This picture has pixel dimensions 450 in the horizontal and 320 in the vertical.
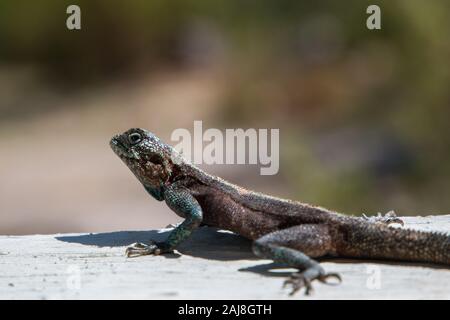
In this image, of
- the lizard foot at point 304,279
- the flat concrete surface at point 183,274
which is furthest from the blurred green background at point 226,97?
the lizard foot at point 304,279

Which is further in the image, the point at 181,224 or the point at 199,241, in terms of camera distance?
the point at 199,241

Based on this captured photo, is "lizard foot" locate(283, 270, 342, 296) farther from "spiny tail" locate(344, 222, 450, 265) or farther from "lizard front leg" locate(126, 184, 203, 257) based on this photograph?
"lizard front leg" locate(126, 184, 203, 257)

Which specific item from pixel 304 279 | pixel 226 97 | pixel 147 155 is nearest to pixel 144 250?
pixel 147 155

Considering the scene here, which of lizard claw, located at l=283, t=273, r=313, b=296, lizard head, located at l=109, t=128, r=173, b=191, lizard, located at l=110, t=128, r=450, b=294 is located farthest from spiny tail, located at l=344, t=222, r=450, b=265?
lizard head, located at l=109, t=128, r=173, b=191

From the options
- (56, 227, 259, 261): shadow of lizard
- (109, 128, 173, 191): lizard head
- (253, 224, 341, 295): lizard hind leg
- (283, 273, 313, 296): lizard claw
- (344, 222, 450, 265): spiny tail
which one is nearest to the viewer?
(283, 273, 313, 296): lizard claw

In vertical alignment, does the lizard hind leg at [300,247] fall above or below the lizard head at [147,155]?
below

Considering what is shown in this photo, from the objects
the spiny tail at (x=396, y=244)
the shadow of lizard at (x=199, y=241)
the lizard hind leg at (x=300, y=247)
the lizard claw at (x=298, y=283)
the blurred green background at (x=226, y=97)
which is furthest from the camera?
the blurred green background at (x=226, y=97)

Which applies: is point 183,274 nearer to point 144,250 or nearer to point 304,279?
point 144,250

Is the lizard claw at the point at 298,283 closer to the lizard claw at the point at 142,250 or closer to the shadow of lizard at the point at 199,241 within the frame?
the shadow of lizard at the point at 199,241
